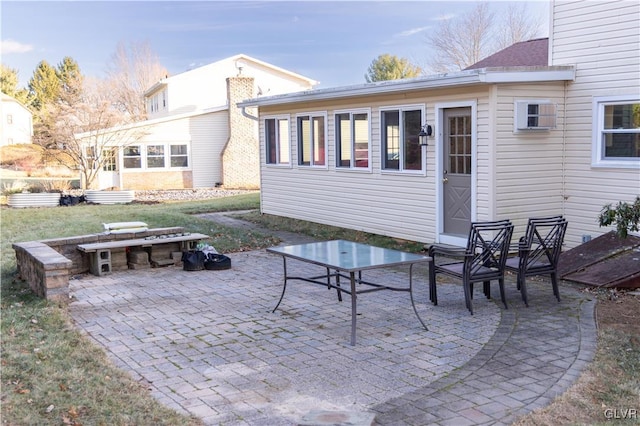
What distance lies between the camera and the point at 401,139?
11461 millimetres

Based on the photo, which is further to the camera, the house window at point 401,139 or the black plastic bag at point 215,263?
the house window at point 401,139

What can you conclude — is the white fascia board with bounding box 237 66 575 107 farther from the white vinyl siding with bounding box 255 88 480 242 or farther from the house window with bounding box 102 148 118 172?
the house window with bounding box 102 148 118 172

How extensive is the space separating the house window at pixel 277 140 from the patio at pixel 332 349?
23.8ft

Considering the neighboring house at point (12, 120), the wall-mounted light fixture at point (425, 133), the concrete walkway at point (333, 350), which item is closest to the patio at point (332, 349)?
the concrete walkway at point (333, 350)

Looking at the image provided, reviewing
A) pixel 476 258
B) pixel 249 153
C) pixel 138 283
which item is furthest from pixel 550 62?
pixel 249 153

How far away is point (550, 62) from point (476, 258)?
5.20m

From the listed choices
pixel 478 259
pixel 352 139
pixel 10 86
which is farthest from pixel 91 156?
pixel 10 86

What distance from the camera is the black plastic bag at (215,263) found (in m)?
9.37

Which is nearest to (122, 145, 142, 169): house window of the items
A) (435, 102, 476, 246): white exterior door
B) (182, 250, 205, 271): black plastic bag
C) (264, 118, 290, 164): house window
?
(264, 118, 290, 164): house window

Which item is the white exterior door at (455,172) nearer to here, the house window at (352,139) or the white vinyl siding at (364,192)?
the white vinyl siding at (364,192)

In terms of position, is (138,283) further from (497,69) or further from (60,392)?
(497,69)

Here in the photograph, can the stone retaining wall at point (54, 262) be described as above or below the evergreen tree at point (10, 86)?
below

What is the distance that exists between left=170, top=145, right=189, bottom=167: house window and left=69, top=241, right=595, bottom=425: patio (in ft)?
62.7

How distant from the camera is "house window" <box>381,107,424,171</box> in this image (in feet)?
36.5
